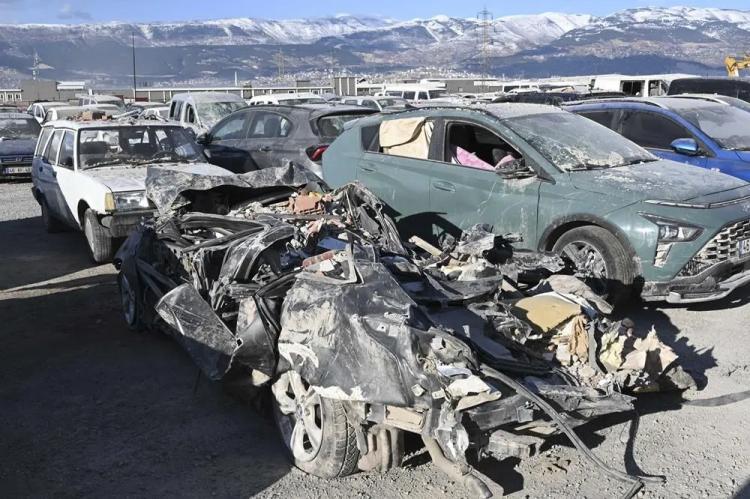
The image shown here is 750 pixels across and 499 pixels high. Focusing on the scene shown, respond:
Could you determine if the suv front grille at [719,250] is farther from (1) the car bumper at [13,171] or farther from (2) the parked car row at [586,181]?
(1) the car bumper at [13,171]

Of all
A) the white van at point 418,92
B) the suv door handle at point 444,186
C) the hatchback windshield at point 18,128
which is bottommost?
the suv door handle at point 444,186

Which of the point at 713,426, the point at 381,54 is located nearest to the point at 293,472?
the point at 713,426

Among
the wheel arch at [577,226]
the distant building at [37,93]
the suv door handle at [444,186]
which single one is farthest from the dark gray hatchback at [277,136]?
the distant building at [37,93]

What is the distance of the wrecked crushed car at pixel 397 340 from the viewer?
318 centimetres

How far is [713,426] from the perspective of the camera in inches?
166

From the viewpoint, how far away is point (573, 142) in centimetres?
648

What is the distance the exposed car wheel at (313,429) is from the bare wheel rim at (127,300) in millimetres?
2476

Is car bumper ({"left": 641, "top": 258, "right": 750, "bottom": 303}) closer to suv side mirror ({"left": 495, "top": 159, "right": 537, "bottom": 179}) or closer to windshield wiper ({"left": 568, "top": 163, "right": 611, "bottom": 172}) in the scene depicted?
windshield wiper ({"left": 568, "top": 163, "right": 611, "bottom": 172})

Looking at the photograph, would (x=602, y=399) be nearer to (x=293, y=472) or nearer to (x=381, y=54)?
(x=293, y=472)

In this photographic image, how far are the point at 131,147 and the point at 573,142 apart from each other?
5.56 m

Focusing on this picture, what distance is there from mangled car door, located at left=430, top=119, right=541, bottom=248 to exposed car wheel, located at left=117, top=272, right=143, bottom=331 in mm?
2761

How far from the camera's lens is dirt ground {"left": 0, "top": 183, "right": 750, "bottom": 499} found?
3637 mm

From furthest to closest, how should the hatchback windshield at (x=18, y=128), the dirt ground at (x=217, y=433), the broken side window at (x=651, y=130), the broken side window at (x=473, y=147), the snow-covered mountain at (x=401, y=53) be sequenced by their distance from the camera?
the snow-covered mountain at (x=401, y=53) < the hatchback windshield at (x=18, y=128) < the broken side window at (x=651, y=130) < the broken side window at (x=473, y=147) < the dirt ground at (x=217, y=433)

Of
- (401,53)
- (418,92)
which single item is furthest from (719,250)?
(401,53)
